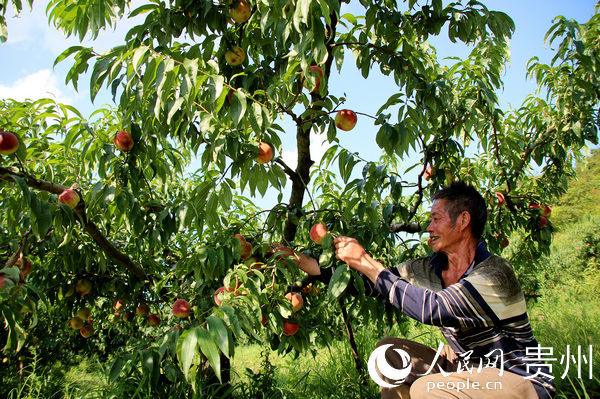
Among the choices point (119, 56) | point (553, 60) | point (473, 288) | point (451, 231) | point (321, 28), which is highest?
point (553, 60)

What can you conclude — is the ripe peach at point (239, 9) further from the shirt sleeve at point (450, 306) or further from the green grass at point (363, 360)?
the green grass at point (363, 360)

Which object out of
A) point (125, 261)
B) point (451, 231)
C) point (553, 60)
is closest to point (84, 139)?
point (125, 261)

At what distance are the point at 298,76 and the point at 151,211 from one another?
0.97m

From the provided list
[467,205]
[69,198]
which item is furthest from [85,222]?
[467,205]

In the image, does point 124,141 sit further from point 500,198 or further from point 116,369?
point 500,198

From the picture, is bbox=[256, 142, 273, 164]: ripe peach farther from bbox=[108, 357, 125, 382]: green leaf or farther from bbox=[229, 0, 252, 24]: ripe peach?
bbox=[108, 357, 125, 382]: green leaf

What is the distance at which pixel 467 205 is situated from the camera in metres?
1.76

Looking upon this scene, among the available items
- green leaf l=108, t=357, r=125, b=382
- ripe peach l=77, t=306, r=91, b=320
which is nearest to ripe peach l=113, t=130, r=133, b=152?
green leaf l=108, t=357, r=125, b=382

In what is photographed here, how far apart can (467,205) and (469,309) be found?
1.58ft

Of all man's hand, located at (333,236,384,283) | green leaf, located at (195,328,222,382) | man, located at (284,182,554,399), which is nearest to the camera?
green leaf, located at (195,328,222,382)

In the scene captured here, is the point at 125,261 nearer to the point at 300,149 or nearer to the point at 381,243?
the point at 300,149

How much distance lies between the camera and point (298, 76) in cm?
172

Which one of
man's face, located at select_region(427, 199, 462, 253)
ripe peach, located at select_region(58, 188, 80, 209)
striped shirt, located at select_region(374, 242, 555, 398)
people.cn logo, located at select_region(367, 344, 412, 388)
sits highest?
ripe peach, located at select_region(58, 188, 80, 209)

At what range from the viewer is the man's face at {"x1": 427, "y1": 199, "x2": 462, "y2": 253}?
1.75m
